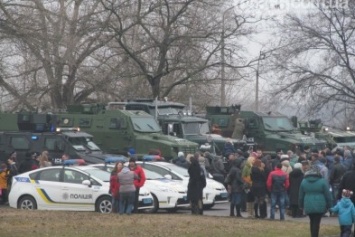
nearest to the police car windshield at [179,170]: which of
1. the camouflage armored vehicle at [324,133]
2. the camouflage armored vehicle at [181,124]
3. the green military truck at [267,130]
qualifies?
the camouflage armored vehicle at [181,124]

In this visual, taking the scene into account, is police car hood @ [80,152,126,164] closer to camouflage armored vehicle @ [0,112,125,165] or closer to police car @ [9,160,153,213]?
camouflage armored vehicle @ [0,112,125,165]

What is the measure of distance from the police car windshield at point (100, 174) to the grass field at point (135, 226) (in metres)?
2.20

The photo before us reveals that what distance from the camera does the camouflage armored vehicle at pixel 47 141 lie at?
113ft

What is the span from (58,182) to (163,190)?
9.74ft

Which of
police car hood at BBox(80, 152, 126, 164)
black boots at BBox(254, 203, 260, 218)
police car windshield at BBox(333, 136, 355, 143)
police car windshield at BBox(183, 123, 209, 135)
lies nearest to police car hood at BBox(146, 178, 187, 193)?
black boots at BBox(254, 203, 260, 218)

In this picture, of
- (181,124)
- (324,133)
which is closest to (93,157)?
(181,124)

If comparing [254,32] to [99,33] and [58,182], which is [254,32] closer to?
[99,33]

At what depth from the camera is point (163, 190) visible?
88.8 feet

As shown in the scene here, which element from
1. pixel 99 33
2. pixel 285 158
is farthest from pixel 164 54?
pixel 285 158

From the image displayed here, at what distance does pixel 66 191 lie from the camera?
2628cm

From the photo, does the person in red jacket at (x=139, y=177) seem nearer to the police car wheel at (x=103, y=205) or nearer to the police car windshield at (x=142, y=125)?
the police car wheel at (x=103, y=205)

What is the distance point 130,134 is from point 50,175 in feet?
35.6

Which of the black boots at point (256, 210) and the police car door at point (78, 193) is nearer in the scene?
Result: the black boots at point (256, 210)

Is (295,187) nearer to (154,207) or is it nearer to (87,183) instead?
(154,207)
